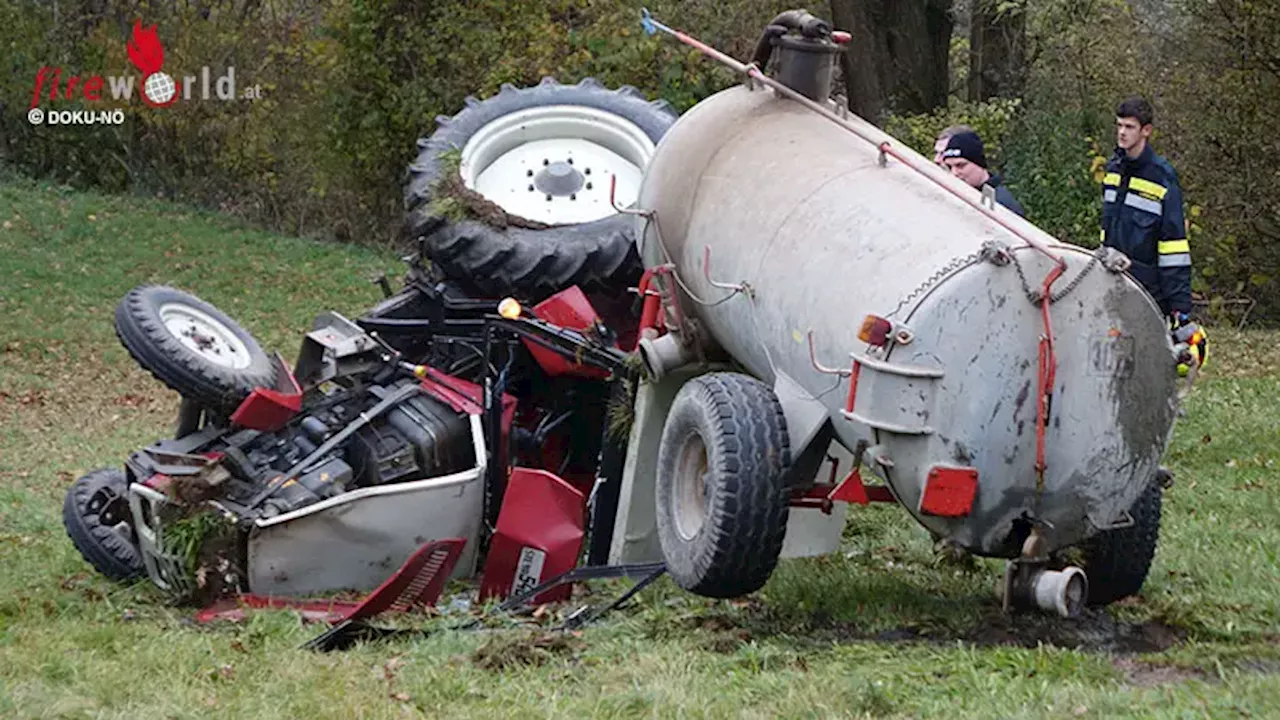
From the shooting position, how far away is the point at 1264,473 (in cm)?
945

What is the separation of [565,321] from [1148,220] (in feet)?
8.97

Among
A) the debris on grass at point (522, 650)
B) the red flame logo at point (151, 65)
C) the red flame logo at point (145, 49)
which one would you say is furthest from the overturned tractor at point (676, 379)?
the red flame logo at point (145, 49)

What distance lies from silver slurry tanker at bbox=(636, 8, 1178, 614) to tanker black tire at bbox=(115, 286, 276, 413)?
287cm

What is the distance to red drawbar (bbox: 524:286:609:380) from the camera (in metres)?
8.31

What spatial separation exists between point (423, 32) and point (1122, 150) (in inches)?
634

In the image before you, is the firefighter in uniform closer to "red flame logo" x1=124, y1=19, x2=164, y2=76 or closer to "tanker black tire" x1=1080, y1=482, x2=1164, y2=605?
"tanker black tire" x1=1080, y1=482, x2=1164, y2=605

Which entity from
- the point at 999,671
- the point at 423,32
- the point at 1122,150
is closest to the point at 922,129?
the point at 423,32

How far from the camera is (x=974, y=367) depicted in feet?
18.1

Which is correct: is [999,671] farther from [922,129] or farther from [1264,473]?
[922,129]

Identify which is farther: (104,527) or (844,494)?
(104,527)

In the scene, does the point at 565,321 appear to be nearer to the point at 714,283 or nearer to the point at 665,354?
the point at 665,354

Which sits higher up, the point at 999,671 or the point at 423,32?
the point at 423,32

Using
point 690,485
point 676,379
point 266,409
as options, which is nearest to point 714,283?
point 676,379

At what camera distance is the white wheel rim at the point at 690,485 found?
255 inches
